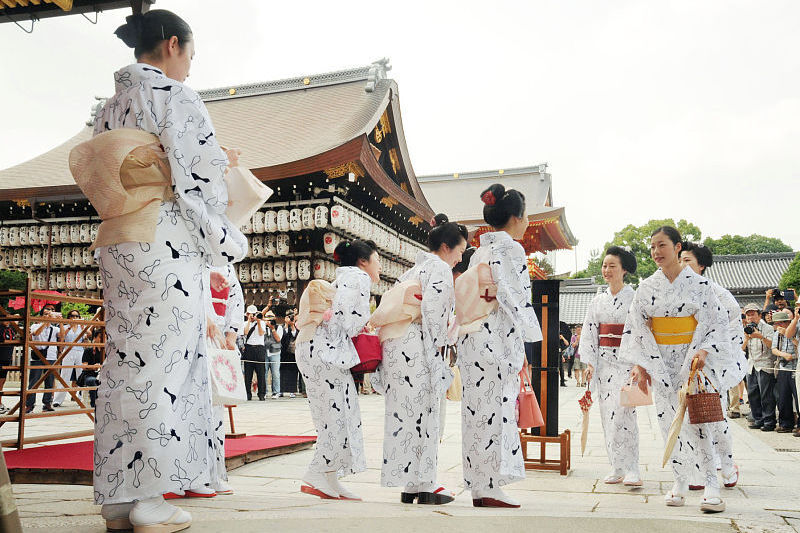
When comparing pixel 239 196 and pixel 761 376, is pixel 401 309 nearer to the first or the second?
pixel 239 196

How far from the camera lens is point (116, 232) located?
8.22 ft

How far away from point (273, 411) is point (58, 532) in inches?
338

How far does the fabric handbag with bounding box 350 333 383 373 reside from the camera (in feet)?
14.4

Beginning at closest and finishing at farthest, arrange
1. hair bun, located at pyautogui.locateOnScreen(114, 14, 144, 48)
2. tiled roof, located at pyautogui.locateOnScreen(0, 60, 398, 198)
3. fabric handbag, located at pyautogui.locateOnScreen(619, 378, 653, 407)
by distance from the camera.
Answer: hair bun, located at pyautogui.locateOnScreen(114, 14, 144, 48)
fabric handbag, located at pyautogui.locateOnScreen(619, 378, 653, 407)
tiled roof, located at pyautogui.locateOnScreen(0, 60, 398, 198)

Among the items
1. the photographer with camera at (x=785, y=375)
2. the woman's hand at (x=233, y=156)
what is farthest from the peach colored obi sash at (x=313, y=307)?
the photographer with camera at (x=785, y=375)

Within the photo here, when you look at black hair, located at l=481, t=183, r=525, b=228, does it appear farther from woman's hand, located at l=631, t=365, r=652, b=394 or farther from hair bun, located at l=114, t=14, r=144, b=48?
hair bun, located at l=114, t=14, r=144, b=48

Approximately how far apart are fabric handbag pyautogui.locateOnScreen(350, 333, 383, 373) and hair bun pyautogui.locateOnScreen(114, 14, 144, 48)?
235cm

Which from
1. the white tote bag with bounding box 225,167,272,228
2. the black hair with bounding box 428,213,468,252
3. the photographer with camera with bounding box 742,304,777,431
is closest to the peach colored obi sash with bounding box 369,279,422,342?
the black hair with bounding box 428,213,468,252

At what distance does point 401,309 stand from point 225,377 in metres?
1.25

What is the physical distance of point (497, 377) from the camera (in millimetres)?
3881

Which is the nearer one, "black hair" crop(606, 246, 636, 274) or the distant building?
"black hair" crop(606, 246, 636, 274)

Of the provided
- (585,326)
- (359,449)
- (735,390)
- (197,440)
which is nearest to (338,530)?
(197,440)

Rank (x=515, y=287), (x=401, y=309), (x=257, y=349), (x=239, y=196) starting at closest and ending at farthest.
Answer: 1. (x=239, y=196)
2. (x=515, y=287)
3. (x=401, y=309)
4. (x=257, y=349)

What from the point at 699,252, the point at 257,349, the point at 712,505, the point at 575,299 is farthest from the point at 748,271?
the point at 712,505
